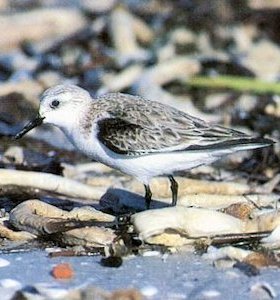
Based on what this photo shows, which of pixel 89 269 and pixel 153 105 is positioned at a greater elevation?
pixel 153 105

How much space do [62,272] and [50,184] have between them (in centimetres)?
121

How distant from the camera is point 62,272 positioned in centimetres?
388

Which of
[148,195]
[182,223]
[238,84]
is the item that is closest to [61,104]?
[148,195]

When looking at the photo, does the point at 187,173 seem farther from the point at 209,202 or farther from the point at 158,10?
the point at 158,10

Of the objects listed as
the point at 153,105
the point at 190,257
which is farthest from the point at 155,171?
the point at 190,257

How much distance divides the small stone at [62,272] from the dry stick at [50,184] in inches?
44.0

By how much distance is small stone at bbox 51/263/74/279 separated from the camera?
386 centimetres

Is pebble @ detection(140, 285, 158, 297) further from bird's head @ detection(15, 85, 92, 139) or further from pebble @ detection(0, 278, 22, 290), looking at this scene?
A: bird's head @ detection(15, 85, 92, 139)

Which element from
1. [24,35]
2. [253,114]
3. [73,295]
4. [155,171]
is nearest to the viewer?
[73,295]

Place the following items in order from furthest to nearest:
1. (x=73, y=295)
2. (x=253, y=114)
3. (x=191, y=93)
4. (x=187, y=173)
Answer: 1. (x=191, y=93)
2. (x=253, y=114)
3. (x=187, y=173)
4. (x=73, y=295)

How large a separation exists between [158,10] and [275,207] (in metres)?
4.59

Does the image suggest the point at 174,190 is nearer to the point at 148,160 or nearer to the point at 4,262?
the point at 148,160

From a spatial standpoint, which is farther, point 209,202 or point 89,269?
point 209,202

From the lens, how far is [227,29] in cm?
862
